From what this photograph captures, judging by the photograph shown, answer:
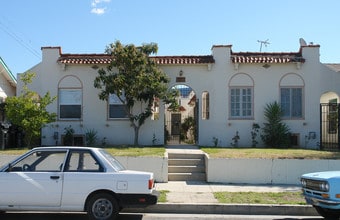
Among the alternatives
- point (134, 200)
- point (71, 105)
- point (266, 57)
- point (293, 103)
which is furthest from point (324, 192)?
point (71, 105)

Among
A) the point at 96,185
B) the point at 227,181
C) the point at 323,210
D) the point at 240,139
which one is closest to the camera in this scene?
the point at 96,185

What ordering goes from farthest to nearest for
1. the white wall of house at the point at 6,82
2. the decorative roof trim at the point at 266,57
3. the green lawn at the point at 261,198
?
the white wall of house at the point at 6,82
the decorative roof trim at the point at 266,57
the green lawn at the point at 261,198

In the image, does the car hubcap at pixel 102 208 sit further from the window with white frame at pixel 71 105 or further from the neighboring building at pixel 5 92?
the window with white frame at pixel 71 105

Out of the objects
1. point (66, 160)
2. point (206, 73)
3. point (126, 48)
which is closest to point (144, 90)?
point (126, 48)

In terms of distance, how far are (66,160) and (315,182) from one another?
17.2 feet

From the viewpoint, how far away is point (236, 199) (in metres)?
11.0

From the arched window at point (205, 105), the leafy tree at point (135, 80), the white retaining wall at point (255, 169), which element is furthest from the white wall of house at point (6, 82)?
the white retaining wall at point (255, 169)

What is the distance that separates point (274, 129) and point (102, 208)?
12.9m

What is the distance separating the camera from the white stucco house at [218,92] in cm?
2042

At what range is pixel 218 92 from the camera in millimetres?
20625

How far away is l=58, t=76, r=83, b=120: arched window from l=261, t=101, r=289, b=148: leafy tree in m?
9.05

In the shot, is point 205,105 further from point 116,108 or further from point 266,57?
point 116,108

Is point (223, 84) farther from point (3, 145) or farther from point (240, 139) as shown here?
point (3, 145)

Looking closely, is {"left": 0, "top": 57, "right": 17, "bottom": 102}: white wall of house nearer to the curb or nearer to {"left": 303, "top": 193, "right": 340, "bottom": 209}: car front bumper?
the curb
